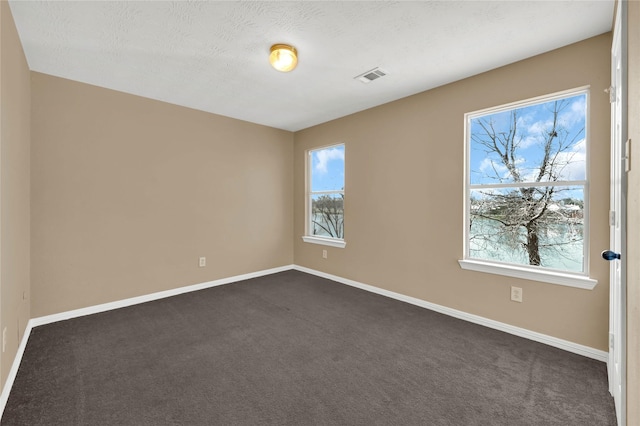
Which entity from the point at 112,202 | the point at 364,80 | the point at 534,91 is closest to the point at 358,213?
the point at 364,80

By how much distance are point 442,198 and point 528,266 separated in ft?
3.30

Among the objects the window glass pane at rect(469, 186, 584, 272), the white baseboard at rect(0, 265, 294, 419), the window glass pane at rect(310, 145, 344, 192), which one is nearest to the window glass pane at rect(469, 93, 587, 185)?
the window glass pane at rect(469, 186, 584, 272)

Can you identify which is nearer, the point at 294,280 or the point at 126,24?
the point at 126,24

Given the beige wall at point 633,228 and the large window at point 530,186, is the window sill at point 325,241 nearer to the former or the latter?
the large window at point 530,186

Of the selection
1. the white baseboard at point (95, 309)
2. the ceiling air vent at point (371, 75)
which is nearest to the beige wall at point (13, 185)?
the white baseboard at point (95, 309)

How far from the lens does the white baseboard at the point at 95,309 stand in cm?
184

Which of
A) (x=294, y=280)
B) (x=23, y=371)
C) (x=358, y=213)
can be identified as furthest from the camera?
(x=294, y=280)

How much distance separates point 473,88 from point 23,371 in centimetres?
444

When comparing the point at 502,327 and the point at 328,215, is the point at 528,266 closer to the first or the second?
the point at 502,327

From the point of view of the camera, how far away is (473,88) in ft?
9.45

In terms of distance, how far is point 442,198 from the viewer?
10.2 feet

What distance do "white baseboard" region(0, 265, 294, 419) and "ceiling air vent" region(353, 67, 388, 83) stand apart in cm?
323

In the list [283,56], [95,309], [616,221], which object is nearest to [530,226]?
[616,221]

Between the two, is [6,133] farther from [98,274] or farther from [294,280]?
[294,280]
